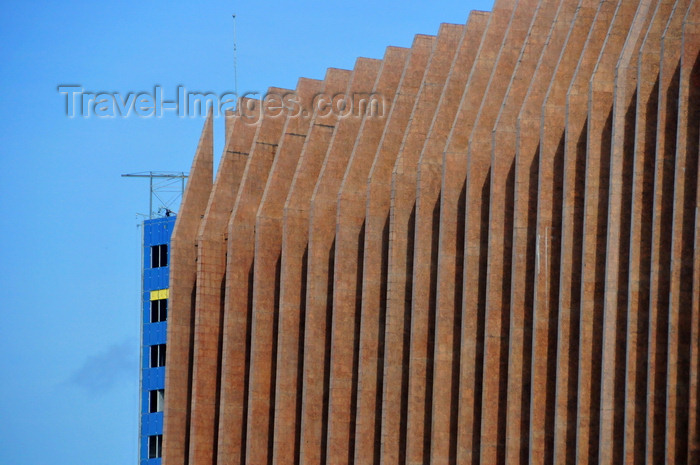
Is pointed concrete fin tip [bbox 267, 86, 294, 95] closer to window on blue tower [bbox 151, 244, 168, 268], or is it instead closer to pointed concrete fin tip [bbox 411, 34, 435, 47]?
pointed concrete fin tip [bbox 411, 34, 435, 47]

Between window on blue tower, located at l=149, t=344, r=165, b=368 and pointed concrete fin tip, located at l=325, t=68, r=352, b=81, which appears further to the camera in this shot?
window on blue tower, located at l=149, t=344, r=165, b=368

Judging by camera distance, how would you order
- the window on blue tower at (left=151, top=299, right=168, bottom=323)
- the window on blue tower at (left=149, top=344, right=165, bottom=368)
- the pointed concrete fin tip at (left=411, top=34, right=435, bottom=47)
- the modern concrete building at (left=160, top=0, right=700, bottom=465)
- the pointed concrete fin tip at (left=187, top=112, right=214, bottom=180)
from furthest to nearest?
the window on blue tower at (left=151, top=299, right=168, bottom=323)
the window on blue tower at (left=149, top=344, right=165, bottom=368)
the pointed concrete fin tip at (left=187, top=112, right=214, bottom=180)
the pointed concrete fin tip at (left=411, top=34, right=435, bottom=47)
the modern concrete building at (left=160, top=0, right=700, bottom=465)

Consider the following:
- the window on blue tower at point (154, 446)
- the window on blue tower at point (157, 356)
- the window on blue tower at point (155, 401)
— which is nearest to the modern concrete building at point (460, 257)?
the window on blue tower at point (154, 446)

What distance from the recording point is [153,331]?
8356 cm

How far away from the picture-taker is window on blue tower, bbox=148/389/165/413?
8188 cm

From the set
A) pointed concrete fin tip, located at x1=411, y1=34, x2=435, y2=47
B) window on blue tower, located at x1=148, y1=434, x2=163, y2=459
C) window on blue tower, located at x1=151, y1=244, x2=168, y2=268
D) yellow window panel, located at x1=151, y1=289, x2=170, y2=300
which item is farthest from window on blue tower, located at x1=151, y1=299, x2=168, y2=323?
pointed concrete fin tip, located at x1=411, y1=34, x2=435, y2=47

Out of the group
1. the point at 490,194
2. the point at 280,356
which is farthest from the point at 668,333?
the point at 280,356

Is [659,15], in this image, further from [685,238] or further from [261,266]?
[261,266]

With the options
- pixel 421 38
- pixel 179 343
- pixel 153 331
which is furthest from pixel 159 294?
pixel 421 38

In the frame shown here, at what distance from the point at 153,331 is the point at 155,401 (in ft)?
11.9

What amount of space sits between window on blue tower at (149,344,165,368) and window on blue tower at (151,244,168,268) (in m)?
4.00

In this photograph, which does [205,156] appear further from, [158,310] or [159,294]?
[158,310]

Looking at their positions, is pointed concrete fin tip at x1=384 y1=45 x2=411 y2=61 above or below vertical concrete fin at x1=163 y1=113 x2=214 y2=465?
above

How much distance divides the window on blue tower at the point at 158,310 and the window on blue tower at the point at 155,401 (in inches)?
144
